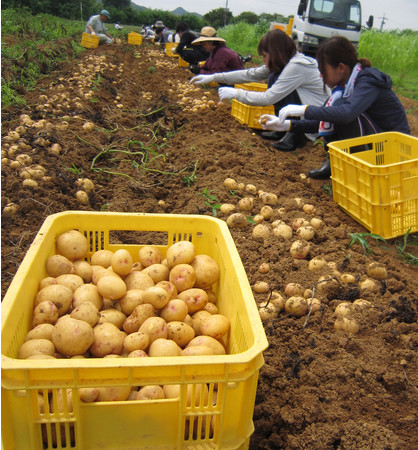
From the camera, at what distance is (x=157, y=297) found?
1807mm

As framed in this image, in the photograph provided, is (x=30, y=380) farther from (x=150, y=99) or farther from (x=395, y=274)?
(x=150, y=99)

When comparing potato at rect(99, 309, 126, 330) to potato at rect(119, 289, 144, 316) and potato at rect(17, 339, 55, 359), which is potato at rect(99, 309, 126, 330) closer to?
potato at rect(119, 289, 144, 316)

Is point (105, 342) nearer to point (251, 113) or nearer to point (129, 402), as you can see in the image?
point (129, 402)

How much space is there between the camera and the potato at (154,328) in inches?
65.6

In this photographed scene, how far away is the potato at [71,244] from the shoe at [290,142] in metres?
3.86

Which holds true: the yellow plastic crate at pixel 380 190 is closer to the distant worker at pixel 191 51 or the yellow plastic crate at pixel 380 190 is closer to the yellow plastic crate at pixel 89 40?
the distant worker at pixel 191 51

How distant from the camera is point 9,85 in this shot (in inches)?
278

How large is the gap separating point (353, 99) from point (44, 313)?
10.9ft

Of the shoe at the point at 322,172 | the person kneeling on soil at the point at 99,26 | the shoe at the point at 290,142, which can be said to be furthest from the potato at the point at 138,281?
the person kneeling on soil at the point at 99,26

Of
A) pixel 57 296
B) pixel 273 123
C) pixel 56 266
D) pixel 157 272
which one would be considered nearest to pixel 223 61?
pixel 273 123

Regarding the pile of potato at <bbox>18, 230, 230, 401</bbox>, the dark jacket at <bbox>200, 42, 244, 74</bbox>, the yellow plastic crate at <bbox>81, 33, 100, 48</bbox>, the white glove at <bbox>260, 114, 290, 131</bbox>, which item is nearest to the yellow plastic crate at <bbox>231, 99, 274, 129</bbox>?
the white glove at <bbox>260, 114, 290, 131</bbox>

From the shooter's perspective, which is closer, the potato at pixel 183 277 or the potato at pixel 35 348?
the potato at pixel 35 348

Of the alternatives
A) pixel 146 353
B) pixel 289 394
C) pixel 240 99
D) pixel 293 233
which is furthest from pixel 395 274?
pixel 240 99

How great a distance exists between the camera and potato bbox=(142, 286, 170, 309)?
1.81 metres
